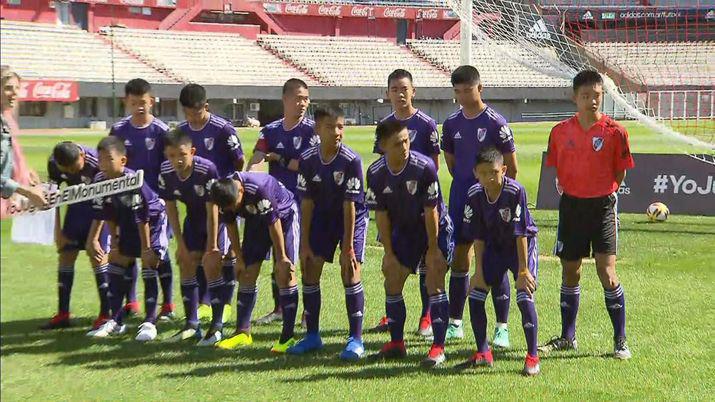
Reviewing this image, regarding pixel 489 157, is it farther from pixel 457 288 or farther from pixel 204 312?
pixel 204 312

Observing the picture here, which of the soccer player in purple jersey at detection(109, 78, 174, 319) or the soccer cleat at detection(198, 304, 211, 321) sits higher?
the soccer player in purple jersey at detection(109, 78, 174, 319)

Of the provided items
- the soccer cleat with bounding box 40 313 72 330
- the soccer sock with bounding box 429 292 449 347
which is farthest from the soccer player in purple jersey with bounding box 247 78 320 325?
the soccer cleat with bounding box 40 313 72 330

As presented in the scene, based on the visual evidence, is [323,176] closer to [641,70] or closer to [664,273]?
[664,273]

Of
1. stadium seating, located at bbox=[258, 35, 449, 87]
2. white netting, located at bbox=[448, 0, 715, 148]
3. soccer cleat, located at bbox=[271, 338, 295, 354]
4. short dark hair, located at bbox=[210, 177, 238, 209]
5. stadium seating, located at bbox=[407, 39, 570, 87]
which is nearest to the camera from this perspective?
short dark hair, located at bbox=[210, 177, 238, 209]

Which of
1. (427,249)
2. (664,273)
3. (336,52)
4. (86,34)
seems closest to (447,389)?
(427,249)

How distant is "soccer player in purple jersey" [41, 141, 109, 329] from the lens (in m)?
2.21

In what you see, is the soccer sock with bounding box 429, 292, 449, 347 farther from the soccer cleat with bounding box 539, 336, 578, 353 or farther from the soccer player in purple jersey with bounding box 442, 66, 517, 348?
the soccer cleat with bounding box 539, 336, 578, 353

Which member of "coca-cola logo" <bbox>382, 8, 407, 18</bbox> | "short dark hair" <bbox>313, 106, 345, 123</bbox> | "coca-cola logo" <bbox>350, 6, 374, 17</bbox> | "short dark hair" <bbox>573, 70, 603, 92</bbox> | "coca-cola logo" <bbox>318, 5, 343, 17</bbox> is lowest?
"short dark hair" <bbox>313, 106, 345, 123</bbox>

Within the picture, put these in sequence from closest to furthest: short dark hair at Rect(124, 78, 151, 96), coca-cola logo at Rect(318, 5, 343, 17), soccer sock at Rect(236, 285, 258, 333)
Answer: short dark hair at Rect(124, 78, 151, 96) → soccer sock at Rect(236, 285, 258, 333) → coca-cola logo at Rect(318, 5, 343, 17)

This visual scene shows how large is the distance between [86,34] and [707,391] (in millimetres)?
3515

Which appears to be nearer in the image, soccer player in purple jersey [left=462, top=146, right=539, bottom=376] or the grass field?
the grass field

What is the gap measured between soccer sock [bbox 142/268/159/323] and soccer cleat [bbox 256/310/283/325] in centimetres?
81

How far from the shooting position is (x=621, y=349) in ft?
16.3

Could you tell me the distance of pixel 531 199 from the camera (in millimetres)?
13945
